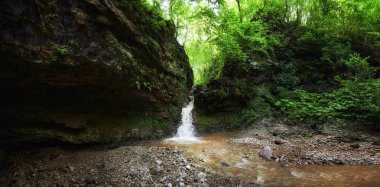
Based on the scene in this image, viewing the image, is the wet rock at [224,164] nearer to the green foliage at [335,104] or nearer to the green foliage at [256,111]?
the green foliage at [256,111]

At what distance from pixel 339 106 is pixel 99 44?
37.7 ft

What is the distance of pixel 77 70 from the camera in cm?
753

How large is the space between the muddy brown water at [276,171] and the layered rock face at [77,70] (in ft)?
11.9

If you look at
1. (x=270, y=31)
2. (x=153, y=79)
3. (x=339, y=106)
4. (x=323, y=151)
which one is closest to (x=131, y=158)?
(x=153, y=79)

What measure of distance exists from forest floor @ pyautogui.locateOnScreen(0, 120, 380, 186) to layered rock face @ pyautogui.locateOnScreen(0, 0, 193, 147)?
3.33 ft

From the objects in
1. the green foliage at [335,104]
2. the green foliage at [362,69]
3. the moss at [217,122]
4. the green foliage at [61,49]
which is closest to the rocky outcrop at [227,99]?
the moss at [217,122]

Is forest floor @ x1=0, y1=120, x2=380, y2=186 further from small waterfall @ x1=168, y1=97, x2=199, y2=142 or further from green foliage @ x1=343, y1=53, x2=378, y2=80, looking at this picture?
green foliage @ x1=343, y1=53, x2=378, y2=80

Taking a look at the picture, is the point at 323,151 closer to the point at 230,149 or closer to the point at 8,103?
the point at 230,149

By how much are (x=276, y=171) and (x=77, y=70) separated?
705 cm

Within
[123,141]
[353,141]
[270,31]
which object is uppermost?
[270,31]

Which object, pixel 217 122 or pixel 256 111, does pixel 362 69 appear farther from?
pixel 217 122

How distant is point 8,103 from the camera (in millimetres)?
7332

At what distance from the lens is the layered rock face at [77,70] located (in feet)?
21.2

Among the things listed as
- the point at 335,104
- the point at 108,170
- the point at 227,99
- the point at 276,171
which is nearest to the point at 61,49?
the point at 108,170
